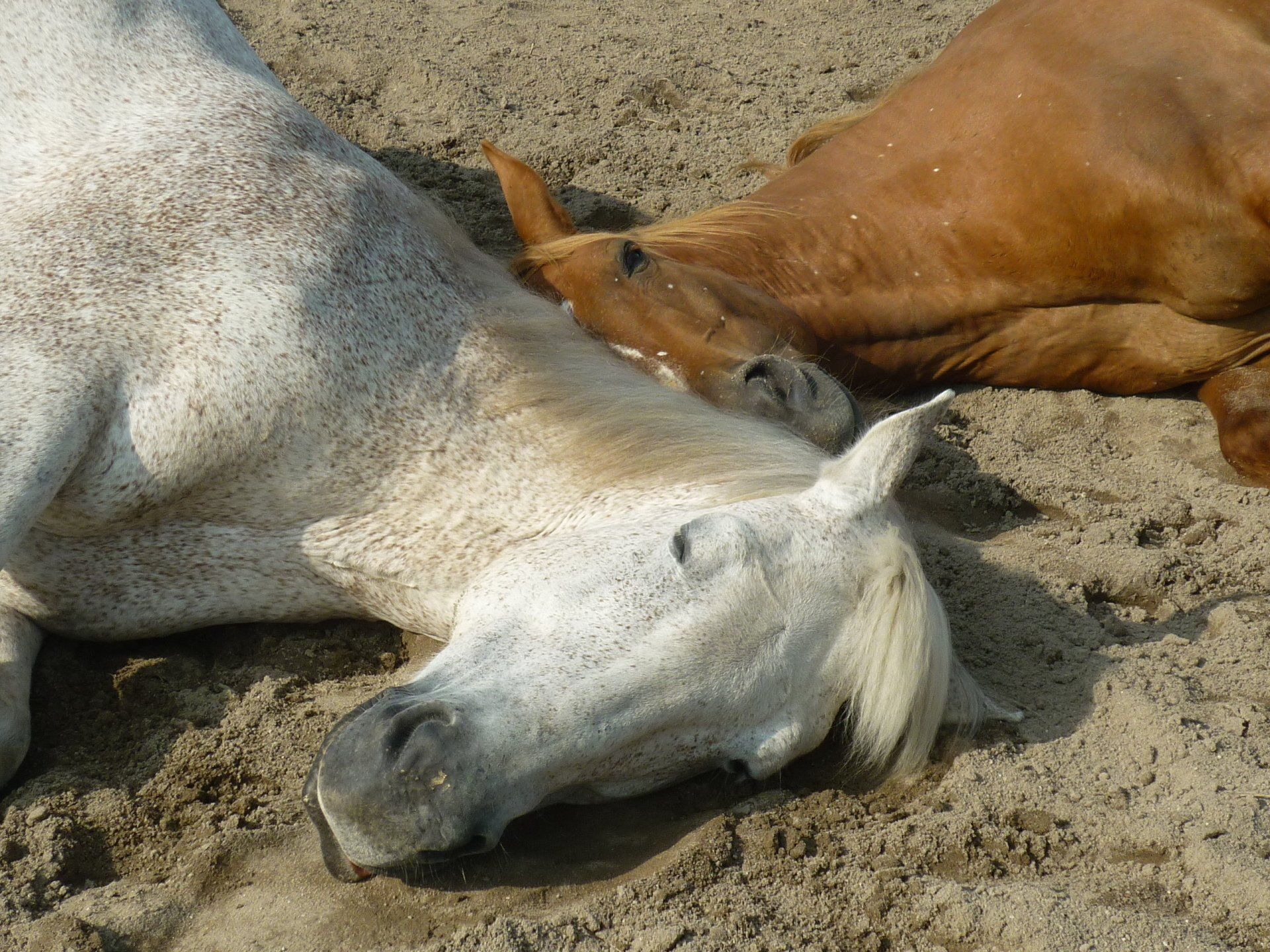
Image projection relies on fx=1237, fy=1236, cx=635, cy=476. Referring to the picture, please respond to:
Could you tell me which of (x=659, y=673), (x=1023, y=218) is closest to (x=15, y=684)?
(x=659, y=673)

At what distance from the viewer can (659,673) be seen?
209 cm

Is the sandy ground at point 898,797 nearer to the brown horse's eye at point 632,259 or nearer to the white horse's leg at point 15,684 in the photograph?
the white horse's leg at point 15,684

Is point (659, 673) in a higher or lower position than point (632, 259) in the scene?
lower

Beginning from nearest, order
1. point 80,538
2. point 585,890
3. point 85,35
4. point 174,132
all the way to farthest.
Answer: point 585,890, point 80,538, point 174,132, point 85,35

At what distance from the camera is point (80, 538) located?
101 inches

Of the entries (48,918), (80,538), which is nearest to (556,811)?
(48,918)

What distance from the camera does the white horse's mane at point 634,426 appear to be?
2541 millimetres

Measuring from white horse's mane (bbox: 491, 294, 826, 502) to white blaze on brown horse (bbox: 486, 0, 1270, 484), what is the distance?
59 centimetres

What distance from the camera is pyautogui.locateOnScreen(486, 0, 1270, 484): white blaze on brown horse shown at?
11.8ft

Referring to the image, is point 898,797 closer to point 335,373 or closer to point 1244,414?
point 335,373

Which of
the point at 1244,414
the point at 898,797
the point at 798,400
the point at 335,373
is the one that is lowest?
the point at 1244,414

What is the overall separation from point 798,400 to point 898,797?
3.31 ft

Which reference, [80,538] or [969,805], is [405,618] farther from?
[969,805]

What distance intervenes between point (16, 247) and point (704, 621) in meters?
1.70
